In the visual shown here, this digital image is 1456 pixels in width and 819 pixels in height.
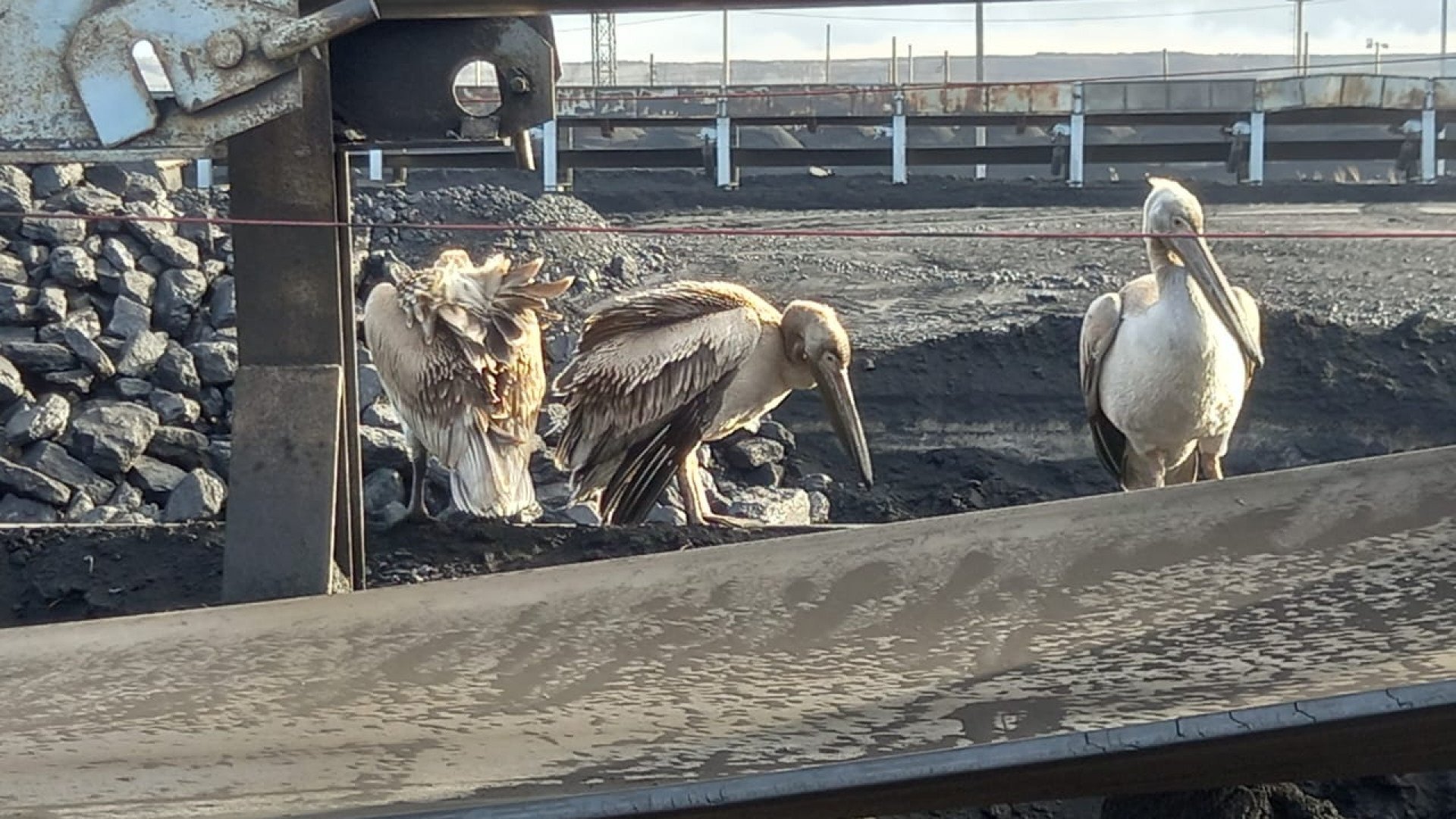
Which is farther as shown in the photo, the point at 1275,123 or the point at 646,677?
the point at 1275,123

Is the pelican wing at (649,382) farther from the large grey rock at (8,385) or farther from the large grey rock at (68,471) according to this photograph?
the large grey rock at (8,385)

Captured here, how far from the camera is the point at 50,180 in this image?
504 inches

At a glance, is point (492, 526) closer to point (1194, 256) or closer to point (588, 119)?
point (1194, 256)

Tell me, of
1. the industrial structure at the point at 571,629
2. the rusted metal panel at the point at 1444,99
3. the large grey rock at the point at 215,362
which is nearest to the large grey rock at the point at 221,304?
the large grey rock at the point at 215,362

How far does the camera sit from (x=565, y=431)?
796 cm

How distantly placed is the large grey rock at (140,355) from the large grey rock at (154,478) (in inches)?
41.1

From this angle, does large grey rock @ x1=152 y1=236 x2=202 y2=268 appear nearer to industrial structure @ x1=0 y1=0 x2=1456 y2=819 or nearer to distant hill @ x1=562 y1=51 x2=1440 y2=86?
industrial structure @ x1=0 y1=0 x2=1456 y2=819

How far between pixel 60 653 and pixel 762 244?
47.0 ft

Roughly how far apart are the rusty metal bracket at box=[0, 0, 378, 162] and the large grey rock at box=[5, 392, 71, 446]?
5.55 m

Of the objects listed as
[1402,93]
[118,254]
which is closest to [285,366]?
[118,254]

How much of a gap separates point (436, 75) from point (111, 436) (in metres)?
5.39

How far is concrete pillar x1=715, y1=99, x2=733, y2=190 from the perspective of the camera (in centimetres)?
2273

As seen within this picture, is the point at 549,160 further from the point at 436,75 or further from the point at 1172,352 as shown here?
the point at 436,75

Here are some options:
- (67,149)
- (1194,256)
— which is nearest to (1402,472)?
(67,149)
